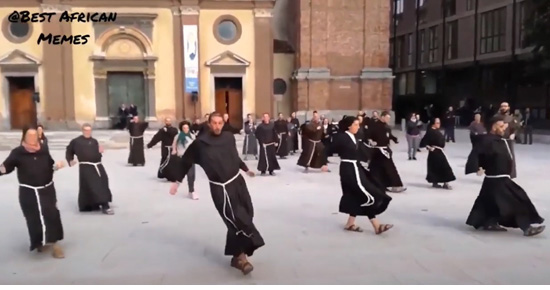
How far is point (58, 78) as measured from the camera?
30.8 meters

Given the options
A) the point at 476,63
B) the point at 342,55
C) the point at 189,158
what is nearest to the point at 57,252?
the point at 189,158

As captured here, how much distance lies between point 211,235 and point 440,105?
3816 cm

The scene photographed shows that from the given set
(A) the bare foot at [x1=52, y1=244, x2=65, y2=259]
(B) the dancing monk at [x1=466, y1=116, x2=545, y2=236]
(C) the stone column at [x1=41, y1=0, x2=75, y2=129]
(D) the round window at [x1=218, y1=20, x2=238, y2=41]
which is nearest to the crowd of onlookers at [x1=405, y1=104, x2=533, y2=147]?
(B) the dancing monk at [x1=466, y1=116, x2=545, y2=236]

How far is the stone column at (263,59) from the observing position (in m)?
32.0

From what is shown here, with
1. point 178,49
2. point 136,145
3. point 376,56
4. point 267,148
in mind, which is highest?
point 178,49

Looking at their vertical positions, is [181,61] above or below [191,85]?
above

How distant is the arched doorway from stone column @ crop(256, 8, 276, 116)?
227 inches

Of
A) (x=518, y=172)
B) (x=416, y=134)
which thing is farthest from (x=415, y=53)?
(x=518, y=172)

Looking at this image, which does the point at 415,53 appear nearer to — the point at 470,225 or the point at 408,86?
the point at 408,86

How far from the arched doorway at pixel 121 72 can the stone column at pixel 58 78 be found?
1.41 meters

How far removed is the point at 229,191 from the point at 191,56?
997 inches

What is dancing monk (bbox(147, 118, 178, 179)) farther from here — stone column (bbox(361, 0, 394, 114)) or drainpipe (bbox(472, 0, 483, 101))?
drainpipe (bbox(472, 0, 483, 101))

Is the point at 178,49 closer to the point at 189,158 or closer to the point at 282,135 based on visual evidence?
the point at 282,135

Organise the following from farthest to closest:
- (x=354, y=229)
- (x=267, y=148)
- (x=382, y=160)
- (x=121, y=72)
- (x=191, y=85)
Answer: (x=121, y=72)
(x=191, y=85)
(x=267, y=148)
(x=382, y=160)
(x=354, y=229)
